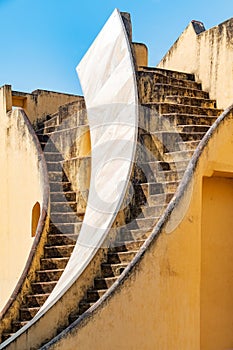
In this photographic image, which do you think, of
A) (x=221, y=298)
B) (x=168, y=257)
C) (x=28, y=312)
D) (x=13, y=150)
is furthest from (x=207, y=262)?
(x=13, y=150)

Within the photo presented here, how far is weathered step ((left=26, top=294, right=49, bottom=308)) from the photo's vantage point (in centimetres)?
628

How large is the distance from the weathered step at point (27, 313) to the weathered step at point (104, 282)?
965 millimetres

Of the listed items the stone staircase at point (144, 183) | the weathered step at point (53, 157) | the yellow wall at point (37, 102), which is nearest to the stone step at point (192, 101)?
the stone staircase at point (144, 183)

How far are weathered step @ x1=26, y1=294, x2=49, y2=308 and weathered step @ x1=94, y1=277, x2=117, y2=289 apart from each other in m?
0.93

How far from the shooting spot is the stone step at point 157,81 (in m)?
7.02

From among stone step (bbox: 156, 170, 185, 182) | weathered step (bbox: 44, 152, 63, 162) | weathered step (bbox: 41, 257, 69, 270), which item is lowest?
weathered step (bbox: 41, 257, 69, 270)

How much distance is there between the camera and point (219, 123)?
18.2 ft

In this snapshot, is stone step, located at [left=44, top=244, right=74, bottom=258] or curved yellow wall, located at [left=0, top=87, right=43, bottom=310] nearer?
stone step, located at [left=44, top=244, right=74, bottom=258]

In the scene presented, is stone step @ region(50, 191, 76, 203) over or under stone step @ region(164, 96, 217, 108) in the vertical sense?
under

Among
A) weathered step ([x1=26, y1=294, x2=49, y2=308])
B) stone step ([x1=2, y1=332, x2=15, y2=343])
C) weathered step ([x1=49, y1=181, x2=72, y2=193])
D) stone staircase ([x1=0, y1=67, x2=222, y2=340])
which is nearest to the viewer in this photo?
stone staircase ([x1=0, y1=67, x2=222, y2=340])

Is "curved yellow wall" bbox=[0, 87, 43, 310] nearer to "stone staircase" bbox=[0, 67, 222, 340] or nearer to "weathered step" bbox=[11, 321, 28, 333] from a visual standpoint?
"stone staircase" bbox=[0, 67, 222, 340]

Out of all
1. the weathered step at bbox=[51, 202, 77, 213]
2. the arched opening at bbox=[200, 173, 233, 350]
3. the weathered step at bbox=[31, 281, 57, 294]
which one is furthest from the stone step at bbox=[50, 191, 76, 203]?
the arched opening at bbox=[200, 173, 233, 350]

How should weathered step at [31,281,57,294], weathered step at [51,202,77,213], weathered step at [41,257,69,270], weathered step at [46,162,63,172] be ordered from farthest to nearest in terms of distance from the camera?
weathered step at [46,162,63,172]
weathered step at [51,202,77,213]
weathered step at [41,257,69,270]
weathered step at [31,281,57,294]

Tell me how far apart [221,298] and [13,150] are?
4378mm
